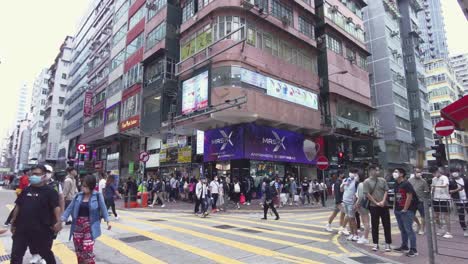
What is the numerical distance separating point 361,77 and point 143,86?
78.7 ft

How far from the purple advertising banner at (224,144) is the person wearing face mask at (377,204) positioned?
1483cm

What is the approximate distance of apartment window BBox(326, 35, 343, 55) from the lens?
32062 mm

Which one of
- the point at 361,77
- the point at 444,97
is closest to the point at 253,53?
the point at 361,77

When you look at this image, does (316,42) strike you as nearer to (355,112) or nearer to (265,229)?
(355,112)

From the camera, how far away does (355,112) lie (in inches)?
1359

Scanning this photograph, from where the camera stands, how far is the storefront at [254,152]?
74.6 feet

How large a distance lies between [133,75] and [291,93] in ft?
56.1

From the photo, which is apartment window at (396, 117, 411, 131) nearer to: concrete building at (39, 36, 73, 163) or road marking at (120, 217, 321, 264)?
road marking at (120, 217, 321, 264)

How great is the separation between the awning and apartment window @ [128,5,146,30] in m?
33.2

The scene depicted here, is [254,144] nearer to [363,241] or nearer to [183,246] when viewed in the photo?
[363,241]

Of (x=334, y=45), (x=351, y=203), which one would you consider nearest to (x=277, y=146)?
(x=334, y=45)

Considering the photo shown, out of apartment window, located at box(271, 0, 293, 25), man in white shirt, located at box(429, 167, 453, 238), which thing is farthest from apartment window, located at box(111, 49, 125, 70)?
man in white shirt, located at box(429, 167, 453, 238)

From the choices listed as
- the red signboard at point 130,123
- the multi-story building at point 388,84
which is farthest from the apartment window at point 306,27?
the red signboard at point 130,123

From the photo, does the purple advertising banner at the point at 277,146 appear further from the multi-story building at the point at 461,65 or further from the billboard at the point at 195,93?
the multi-story building at the point at 461,65
